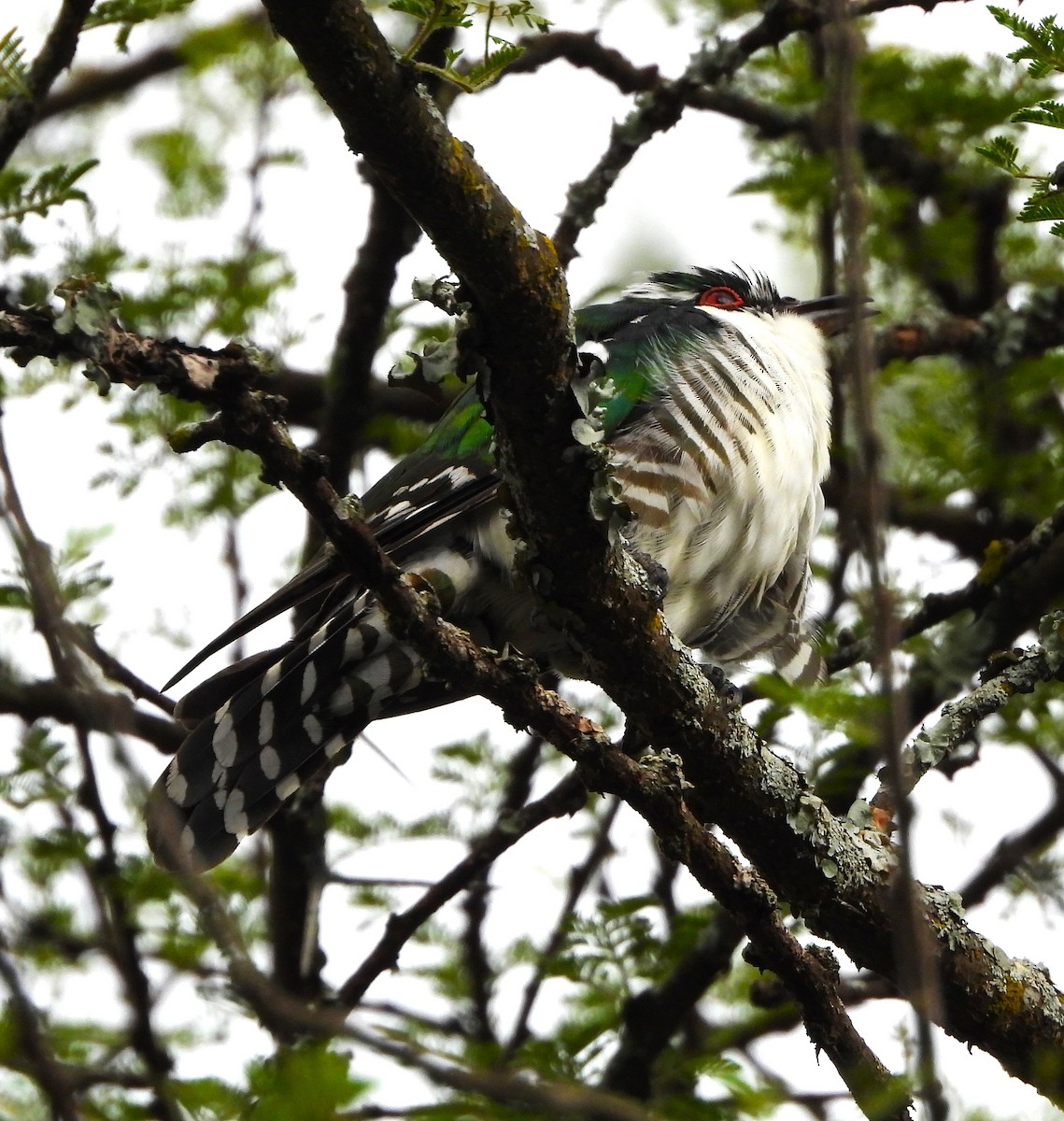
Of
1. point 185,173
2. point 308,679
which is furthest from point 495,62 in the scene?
point 185,173

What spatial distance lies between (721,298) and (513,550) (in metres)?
2.25

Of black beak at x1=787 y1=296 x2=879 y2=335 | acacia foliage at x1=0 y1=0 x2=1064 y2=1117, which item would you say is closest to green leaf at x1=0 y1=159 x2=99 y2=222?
acacia foliage at x1=0 y1=0 x2=1064 y2=1117

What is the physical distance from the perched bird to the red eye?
325 millimetres

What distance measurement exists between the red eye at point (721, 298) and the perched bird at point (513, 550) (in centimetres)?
32

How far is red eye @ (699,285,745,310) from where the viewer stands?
5.39 meters

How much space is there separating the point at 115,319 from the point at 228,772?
1891 mm

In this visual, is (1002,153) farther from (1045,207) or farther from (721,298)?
(721,298)

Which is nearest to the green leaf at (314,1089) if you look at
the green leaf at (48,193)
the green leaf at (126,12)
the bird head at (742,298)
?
the green leaf at (48,193)

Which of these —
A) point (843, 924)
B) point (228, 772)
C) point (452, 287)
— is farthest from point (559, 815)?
point (452, 287)

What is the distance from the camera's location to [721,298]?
543 centimetres

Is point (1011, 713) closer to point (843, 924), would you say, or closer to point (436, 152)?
point (843, 924)

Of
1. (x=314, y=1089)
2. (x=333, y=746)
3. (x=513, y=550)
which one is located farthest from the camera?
(x=333, y=746)

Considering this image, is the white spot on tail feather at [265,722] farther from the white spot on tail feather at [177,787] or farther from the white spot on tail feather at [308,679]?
the white spot on tail feather at [177,787]

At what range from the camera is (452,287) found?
8.14 feet
